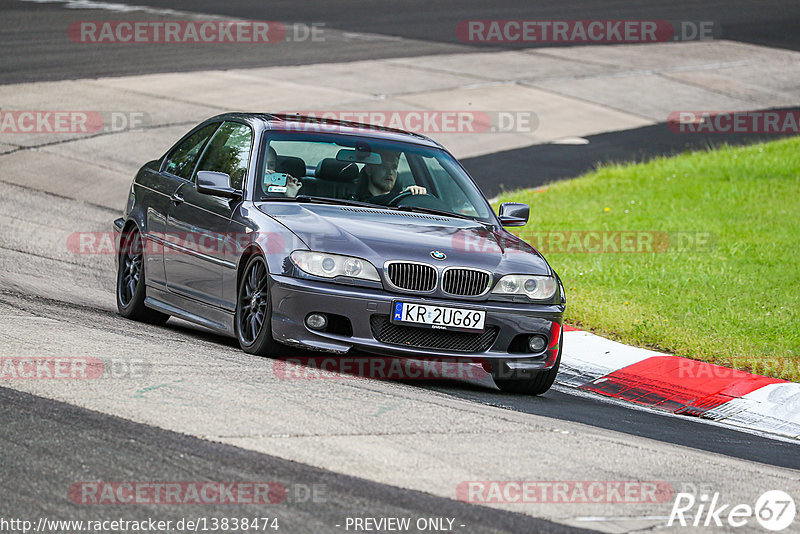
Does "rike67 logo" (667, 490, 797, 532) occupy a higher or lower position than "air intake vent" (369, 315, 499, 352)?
lower

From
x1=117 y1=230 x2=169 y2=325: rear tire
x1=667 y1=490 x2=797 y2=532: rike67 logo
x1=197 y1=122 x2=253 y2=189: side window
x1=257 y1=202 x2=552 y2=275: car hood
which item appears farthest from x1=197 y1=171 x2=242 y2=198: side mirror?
x1=667 y1=490 x2=797 y2=532: rike67 logo

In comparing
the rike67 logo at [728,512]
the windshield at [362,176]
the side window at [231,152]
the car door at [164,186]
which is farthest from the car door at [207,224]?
the rike67 logo at [728,512]

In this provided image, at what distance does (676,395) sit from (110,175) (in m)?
9.52

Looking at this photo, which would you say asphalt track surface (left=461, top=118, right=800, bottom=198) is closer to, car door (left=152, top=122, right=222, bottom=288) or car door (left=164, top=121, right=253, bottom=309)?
car door (left=152, top=122, right=222, bottom=288)

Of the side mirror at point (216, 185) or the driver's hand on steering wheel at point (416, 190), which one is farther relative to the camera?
the driver's hand on steering wheel at point (416, 190)

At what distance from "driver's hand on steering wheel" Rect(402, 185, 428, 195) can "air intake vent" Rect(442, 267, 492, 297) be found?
133cm

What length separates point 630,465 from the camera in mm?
5863

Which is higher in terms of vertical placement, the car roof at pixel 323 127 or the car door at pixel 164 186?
the car roof at pixel 323 127

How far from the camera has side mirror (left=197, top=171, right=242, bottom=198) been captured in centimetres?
822

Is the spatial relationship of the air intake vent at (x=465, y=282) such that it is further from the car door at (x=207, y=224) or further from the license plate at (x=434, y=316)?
the car door at (x=207, y=224)

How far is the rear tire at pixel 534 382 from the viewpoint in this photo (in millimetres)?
8008

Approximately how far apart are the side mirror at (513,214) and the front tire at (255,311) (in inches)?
77.3

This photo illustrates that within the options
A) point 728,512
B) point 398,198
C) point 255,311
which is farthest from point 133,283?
point 728,512

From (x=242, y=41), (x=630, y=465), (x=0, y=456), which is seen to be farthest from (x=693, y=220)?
(x=242, y=41)
